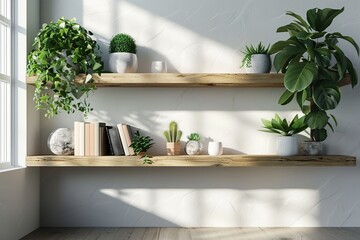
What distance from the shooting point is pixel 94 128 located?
3.34 metres

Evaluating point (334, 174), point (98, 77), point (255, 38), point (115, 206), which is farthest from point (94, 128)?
point (334, 174)

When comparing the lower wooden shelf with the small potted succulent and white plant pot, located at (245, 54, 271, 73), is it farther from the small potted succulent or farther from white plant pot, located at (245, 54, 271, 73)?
white plant pot, located at (245, 54, 271, 73)

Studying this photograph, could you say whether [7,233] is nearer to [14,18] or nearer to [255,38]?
[14,18]

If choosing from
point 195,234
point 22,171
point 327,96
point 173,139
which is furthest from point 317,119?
point 22,171

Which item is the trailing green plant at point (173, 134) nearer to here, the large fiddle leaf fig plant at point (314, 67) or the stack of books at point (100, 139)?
the stack of books at point (100, 139)

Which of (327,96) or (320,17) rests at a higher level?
(320,17)

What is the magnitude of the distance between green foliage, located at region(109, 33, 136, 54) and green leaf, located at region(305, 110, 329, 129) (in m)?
1.30

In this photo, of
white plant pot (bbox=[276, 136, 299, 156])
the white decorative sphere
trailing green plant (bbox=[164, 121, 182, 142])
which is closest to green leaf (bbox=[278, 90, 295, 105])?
white plant pot (bbox=[276, 136, 299, 156])

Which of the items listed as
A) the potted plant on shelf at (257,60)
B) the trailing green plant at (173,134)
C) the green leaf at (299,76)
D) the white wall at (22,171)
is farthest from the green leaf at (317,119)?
the white wall at (22,171)

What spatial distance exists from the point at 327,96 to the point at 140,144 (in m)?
1.29

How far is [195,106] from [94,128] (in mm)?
763

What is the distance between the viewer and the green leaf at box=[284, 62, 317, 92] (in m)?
3.04

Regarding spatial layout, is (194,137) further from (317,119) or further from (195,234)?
(317,119)

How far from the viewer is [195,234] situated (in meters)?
3.32
